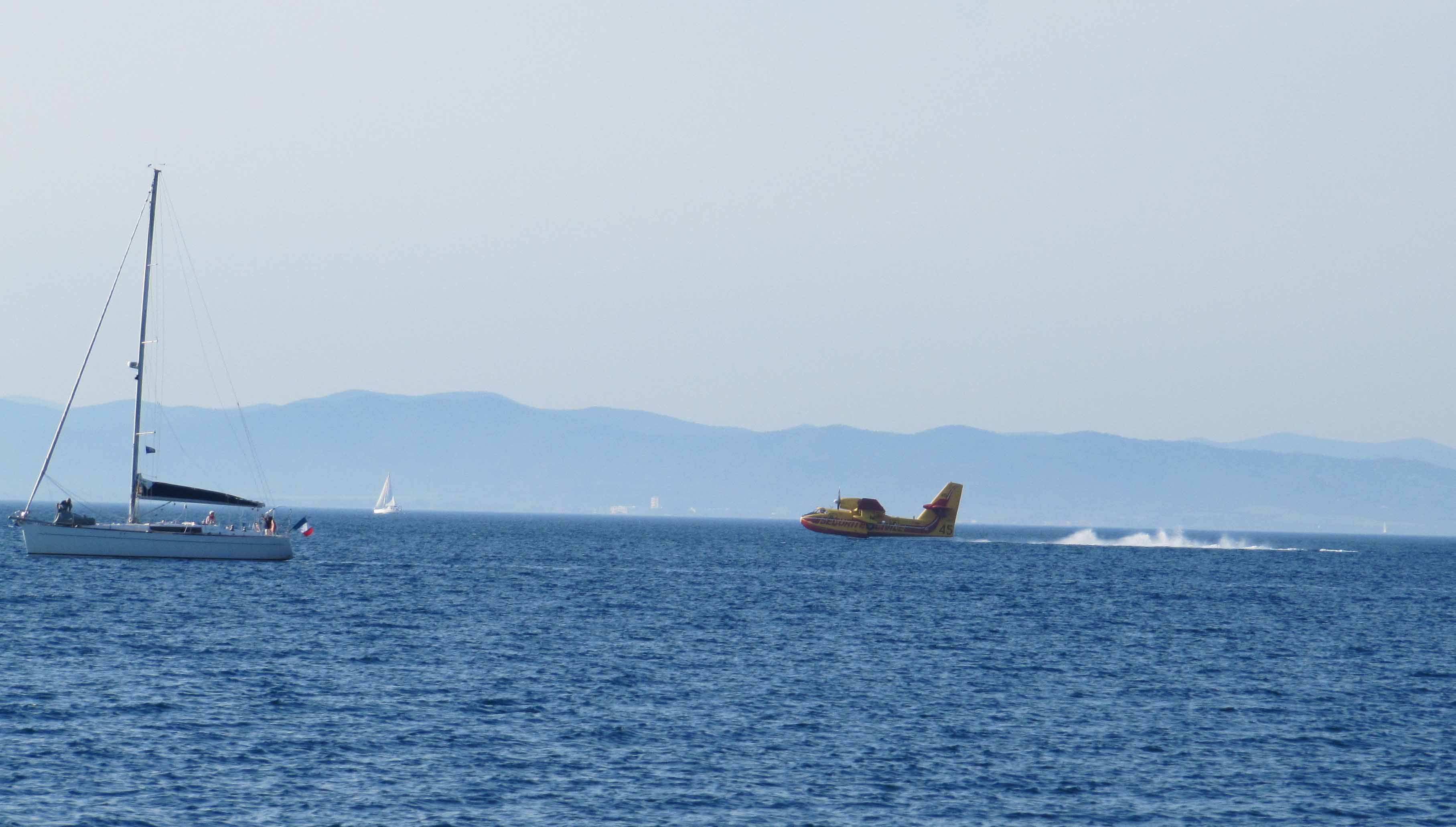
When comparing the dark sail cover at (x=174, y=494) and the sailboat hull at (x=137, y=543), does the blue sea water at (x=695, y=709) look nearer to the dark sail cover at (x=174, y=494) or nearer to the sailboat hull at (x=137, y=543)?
the sailboat hull at (x=137, y=543)

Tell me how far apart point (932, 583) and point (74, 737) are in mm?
79435

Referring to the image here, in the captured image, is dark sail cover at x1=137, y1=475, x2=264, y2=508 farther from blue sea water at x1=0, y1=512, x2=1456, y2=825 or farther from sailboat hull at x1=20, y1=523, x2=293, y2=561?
blue sea water at x1=0, y1=512, x2=1456, y2=825

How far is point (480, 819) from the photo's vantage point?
3325 centimetres

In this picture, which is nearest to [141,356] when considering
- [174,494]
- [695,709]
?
[174,494]

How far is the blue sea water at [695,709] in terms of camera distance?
3559cm

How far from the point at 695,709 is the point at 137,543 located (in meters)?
59.5

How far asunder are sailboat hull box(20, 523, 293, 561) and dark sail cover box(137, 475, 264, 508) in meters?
2.20

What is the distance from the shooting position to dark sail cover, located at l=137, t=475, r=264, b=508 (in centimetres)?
9512

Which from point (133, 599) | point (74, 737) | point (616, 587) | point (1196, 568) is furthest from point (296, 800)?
point (1196, 568)

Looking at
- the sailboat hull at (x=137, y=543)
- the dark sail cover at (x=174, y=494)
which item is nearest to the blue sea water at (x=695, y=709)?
the sailboat hull at (x=137, y=543)

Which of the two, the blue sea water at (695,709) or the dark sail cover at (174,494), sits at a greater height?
the dark sail cover at (174,494)

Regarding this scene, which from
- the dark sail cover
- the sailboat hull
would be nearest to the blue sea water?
the sailboat hull

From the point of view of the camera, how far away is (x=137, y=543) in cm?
9425

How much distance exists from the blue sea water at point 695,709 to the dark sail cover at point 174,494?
17.3 ft
